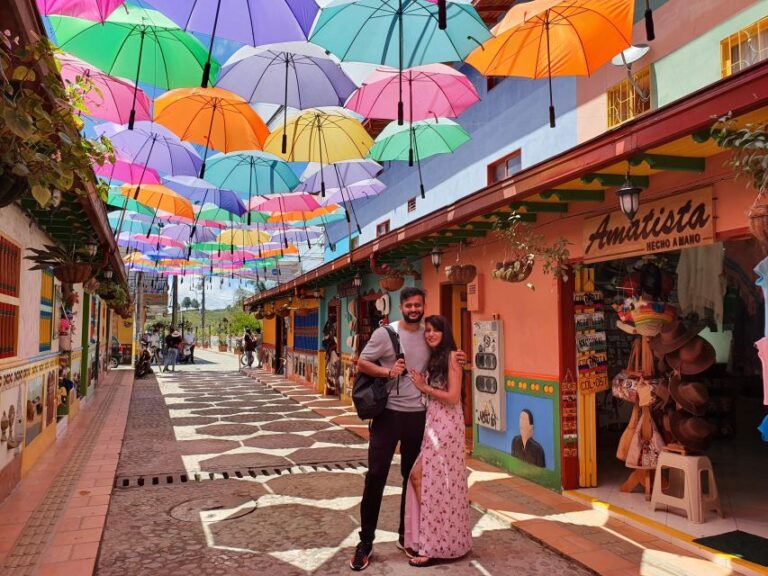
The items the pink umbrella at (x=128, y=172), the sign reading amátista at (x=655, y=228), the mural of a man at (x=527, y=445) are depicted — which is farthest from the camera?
the pink umbrella at (x=128, y=172)

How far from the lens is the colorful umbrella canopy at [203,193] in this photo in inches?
502

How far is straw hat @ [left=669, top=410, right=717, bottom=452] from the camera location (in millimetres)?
5059

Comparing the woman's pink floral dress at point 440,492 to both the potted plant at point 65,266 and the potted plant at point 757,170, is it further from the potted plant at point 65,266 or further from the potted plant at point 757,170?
the potted plant at point 65,266

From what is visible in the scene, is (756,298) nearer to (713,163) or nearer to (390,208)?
(713,163)

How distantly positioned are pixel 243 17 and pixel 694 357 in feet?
18.4

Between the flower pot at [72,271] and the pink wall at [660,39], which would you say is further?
the flower pot at [72,271]

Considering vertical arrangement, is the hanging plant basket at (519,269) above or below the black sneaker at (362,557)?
above

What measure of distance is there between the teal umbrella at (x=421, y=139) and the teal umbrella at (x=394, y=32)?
2.61 metres

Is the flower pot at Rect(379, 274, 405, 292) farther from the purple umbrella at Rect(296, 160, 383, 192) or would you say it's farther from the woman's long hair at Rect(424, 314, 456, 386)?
the woman's long hair at Rect(424, 314, 456, 386)

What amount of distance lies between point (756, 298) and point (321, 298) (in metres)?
11.1

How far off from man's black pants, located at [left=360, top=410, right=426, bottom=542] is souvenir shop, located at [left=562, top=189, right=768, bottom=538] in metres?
2.20

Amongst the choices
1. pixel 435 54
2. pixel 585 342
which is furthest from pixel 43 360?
pixel 585 342

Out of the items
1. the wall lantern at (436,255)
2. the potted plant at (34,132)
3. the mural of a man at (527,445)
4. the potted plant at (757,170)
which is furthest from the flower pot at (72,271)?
the potted plant at (757,170)

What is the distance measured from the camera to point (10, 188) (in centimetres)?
252
